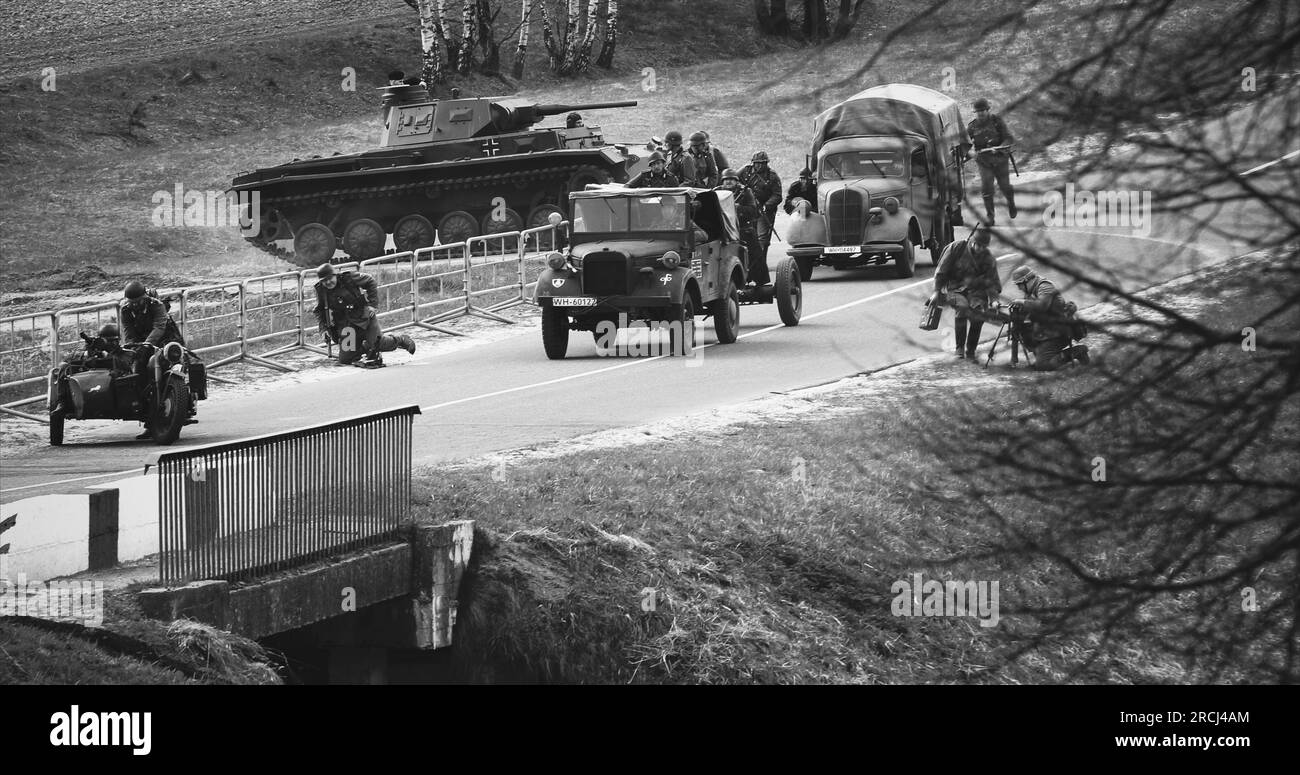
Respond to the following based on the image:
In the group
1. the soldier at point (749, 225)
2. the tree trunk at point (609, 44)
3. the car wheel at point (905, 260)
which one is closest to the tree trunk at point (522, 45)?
the tree trunk at point (609, 44)

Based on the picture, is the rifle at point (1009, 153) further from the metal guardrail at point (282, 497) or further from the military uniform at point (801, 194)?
the military uniform at point (801, 194)

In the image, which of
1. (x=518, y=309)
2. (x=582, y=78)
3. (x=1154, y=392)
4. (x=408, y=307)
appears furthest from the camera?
(x=582, y=78)

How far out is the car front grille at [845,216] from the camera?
25.5m

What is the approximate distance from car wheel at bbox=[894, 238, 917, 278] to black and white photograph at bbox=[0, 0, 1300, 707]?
7cm

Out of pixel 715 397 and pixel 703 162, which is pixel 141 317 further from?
pixel 703 162

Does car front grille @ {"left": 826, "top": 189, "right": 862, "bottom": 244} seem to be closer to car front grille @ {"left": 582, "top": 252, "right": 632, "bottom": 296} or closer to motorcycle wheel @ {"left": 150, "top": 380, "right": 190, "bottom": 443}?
car front grille @ {"left": 582, "top": 252, "right": 632, "bottom": 296}

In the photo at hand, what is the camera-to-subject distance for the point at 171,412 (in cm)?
1614

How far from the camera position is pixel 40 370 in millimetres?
20906

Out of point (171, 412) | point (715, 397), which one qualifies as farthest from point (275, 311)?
point (171, 412)

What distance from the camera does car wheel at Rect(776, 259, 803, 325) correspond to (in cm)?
2228
